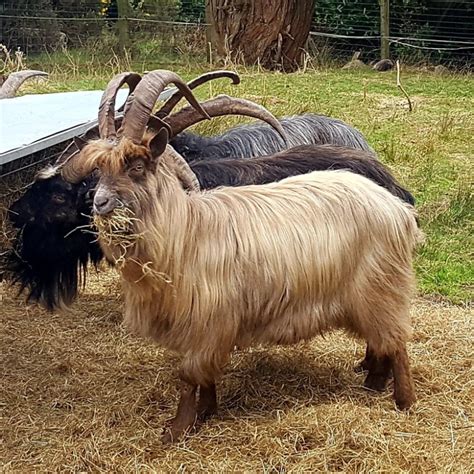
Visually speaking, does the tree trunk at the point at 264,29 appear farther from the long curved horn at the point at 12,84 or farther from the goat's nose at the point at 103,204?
the goat's nose at the point at 103,204

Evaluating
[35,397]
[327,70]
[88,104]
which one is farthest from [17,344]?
[327,70]

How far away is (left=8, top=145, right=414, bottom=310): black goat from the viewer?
5.22 m

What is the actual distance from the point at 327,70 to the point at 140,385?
1103cm

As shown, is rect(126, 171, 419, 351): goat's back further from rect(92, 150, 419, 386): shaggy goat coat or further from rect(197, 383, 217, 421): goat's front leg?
rect(197, 383, 217, 421): goat's front leg

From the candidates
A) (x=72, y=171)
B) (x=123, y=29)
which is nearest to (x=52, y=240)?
(x=72, y=171)

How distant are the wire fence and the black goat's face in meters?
11.6

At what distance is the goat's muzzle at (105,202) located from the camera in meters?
3.72

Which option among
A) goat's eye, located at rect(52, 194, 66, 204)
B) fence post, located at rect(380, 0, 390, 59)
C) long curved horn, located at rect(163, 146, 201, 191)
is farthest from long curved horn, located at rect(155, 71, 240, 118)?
fence post, located at rect(380, 0, 390, 59)

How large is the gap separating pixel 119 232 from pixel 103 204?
0.14 meters

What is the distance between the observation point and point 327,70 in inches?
598

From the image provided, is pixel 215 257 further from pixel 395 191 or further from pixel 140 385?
pixel 395 191

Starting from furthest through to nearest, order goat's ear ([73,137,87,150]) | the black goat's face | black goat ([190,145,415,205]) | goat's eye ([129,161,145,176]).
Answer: black goat ([190,145,415,205]) < the black goat's face < goat's ear ([73,137,87,150]) < goat's eye ([129,161,145,176])

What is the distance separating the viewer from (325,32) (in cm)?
1789

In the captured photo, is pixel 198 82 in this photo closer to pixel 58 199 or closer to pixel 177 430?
pixel 58 199
